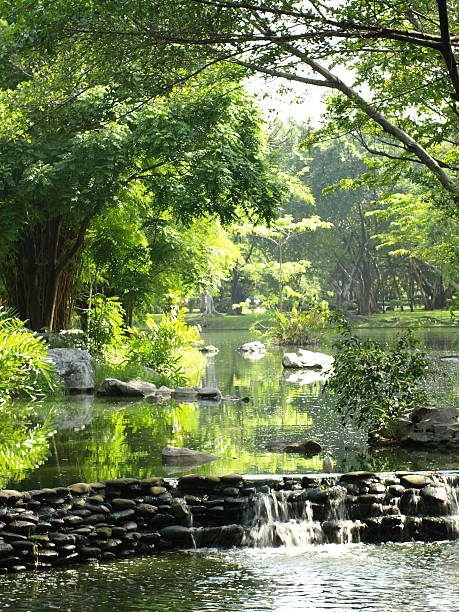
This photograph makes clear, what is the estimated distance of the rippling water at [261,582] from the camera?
6691 millimetres

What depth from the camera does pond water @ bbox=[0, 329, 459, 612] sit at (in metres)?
6.82

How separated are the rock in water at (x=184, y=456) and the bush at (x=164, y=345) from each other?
9.05 metres

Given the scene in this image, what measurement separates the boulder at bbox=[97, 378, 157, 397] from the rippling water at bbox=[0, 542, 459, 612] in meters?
9.43

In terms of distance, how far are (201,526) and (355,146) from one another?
5203cm

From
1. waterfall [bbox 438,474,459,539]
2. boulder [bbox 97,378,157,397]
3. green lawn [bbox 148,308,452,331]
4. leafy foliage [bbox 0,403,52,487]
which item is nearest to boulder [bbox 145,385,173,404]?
boulder [bbox 97,378,157,397]

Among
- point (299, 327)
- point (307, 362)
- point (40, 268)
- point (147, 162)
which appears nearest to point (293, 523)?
point (147, 162)

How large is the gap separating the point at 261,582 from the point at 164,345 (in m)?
14.1

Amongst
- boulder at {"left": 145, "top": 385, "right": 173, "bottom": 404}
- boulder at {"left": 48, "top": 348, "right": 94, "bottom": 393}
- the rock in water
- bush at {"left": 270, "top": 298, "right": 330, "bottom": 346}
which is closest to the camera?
the rock in water

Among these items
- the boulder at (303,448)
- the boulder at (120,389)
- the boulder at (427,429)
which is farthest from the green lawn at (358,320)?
the boulder at (303,448)

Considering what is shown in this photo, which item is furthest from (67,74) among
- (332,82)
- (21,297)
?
(21,297)

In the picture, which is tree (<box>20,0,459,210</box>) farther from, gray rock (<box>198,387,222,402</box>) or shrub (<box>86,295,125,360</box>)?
shrub (<box>86,295,125,360</box>)

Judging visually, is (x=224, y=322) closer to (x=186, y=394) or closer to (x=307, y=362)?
(x=307, y=362)

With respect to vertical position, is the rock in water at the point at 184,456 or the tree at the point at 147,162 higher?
the tree at the point at 147,162

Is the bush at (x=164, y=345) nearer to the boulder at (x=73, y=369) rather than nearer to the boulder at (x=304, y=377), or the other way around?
the boulder at (x=73, y=369)
